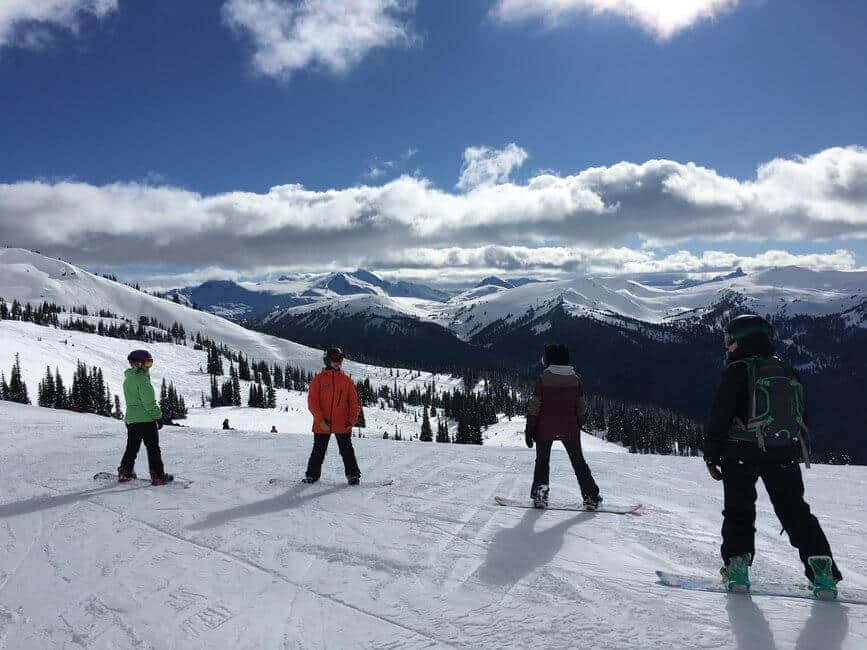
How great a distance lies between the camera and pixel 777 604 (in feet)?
15.9

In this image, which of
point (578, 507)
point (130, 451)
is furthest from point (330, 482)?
point (578, 507)

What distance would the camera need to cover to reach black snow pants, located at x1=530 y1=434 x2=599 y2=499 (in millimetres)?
8523

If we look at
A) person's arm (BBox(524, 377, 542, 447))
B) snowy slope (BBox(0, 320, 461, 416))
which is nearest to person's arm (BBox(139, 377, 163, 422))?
person's arm (BBox(524, 377, 542, 447))

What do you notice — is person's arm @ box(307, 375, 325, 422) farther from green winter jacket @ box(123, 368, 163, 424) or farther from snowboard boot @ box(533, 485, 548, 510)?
snowboard boot @ box(533, 485, 548, 510)

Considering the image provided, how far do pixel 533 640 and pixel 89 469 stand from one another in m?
11.6

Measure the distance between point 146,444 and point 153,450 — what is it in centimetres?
22

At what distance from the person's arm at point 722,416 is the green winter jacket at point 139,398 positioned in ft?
31.1

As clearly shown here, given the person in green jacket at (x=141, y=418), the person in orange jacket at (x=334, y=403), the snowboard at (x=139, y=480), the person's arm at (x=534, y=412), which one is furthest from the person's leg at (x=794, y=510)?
the person in green jacket at (x=141, y=418)

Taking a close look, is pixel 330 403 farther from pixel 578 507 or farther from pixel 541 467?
pixel 578 507

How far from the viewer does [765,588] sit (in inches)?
208

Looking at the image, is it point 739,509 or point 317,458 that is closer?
point 739,509

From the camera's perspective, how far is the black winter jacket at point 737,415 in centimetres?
524

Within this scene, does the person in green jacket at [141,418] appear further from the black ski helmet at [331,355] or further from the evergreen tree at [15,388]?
the evergreen tree at [15,388]

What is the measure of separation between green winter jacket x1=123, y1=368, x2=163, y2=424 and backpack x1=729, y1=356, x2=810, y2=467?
9.87 meters
